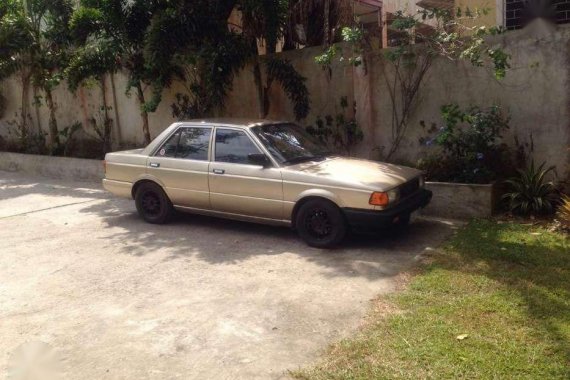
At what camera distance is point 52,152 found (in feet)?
42.5

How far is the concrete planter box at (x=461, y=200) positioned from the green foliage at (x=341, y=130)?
75.0 inches

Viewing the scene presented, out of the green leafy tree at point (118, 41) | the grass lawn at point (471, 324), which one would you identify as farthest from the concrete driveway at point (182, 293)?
the green leafy tree at point (118, 41)

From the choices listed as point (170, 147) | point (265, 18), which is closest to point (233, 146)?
point (170, 147)

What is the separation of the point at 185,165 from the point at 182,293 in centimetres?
245

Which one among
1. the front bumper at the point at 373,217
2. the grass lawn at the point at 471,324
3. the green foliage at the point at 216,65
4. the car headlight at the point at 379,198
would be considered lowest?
the grass lawn at the point at 471,324

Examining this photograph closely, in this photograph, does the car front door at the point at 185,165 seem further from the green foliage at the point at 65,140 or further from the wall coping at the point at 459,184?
the green foliage at the point at 65,140

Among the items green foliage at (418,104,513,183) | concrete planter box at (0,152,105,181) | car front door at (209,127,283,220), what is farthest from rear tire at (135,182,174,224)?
concrete planter box at (0,152,105,181)

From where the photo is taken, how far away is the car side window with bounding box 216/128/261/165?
262 inches

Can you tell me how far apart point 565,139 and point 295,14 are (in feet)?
17.3

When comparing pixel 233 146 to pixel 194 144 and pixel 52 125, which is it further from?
pixel 52 125

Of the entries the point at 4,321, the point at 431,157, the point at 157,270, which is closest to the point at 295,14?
the point at 431,157

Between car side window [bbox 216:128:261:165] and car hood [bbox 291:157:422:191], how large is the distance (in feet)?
2.29

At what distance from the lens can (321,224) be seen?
6102 mm

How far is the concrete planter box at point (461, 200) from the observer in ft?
23.1
